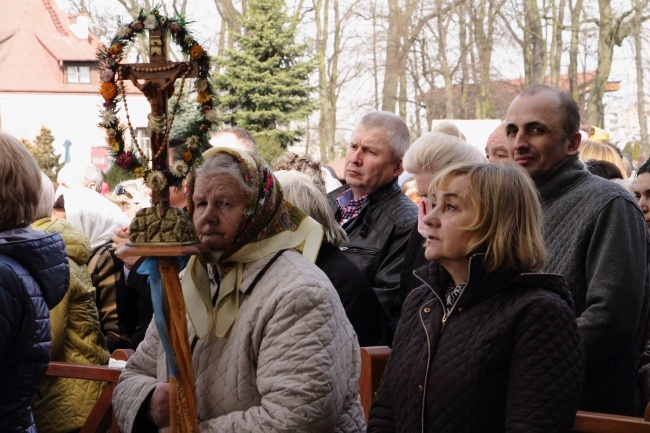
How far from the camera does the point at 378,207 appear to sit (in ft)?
17.8

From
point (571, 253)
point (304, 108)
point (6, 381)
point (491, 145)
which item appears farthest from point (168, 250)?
point (304, 108)

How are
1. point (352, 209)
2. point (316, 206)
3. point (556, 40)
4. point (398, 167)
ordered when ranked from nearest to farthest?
point (316, 206)
point (352, 209)
point (398, 167)
point (556, 40)

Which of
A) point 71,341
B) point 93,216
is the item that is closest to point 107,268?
point 93,216

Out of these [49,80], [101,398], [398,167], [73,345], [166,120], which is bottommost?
[101,398]

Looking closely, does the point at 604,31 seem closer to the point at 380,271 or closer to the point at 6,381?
the point at 380,271

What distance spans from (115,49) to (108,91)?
0.14 meters

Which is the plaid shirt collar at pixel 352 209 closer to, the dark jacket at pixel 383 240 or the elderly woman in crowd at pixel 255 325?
the dark jacket at pixel 383 240

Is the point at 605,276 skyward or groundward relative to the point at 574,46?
groundward

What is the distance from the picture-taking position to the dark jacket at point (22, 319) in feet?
10.9

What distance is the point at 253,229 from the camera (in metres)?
3.33

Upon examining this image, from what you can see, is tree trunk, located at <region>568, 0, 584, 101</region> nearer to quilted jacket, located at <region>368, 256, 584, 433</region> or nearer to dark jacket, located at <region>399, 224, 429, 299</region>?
dark jacket, located at <region>399, 224, 429, 299</region>

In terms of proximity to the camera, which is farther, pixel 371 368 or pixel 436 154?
pixel 436 154

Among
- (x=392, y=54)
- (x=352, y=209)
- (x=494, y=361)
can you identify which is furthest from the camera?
(x=392, y=54)

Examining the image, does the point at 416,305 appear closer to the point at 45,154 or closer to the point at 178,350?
the point at 178,350
